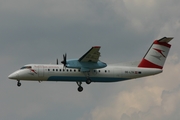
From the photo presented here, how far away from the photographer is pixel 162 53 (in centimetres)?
4728

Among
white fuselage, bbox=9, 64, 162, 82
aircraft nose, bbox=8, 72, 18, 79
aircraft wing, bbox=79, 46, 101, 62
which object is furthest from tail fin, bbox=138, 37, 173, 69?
aircraft nose, bbox=8, 72, 18, 79

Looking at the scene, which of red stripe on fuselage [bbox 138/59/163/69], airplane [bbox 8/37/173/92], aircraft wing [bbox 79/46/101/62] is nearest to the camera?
aircraft wing [bbox 79/46/101/62]

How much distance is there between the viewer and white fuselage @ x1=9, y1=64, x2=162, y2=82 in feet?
145

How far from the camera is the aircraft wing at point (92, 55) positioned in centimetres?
4262

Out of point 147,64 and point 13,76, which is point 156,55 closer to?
point 147,64

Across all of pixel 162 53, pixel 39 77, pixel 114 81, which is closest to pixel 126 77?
pixel 114 81

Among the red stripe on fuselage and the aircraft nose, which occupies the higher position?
the red stripe on fuselage

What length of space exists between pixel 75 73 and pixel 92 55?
2461 mm

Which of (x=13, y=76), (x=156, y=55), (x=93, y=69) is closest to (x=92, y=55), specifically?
(x=93, y=69)

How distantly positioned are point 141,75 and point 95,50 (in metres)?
6.05

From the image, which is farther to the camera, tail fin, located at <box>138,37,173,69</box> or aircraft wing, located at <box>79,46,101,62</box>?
tail fin, located at <box>138,37,173,69</box>

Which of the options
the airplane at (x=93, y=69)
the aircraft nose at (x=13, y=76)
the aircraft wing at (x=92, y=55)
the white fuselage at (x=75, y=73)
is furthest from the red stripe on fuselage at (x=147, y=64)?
the aircraft nose at (x=13, y=76)

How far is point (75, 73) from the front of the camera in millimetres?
44750

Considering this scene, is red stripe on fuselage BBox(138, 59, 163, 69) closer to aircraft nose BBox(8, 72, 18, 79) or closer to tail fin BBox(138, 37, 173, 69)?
tail fin BBox(138, 37, 173, 69)
